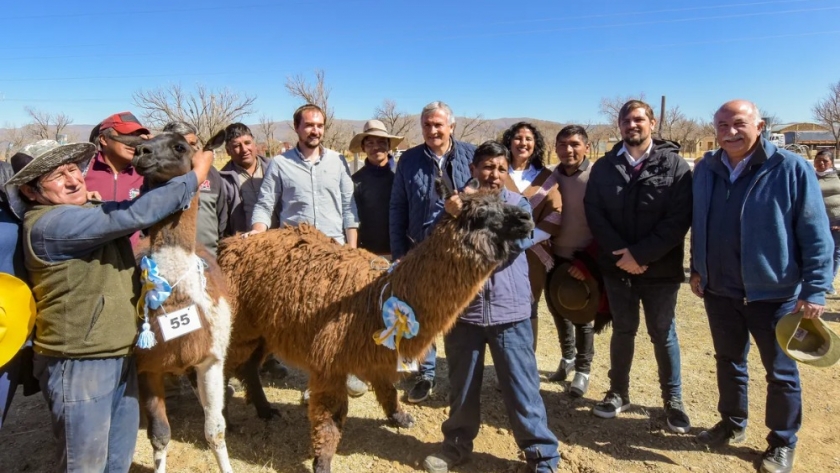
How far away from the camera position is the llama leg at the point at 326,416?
3.12 m

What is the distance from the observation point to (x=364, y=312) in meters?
3.12

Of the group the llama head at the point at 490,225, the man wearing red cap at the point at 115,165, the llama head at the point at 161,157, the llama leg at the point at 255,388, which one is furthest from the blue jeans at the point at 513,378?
the man wearing red cap at the point at 115,165

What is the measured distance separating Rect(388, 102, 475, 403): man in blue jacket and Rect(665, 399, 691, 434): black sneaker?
7.63 feet

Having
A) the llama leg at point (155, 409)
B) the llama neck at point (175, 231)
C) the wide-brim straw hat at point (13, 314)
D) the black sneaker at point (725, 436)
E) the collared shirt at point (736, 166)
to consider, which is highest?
the collared shirt at point (736, 166)

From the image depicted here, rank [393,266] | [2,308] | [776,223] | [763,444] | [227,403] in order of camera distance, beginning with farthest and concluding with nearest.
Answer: [227,403] < [763,444] < [393,266] < [776,223] < [2,308]

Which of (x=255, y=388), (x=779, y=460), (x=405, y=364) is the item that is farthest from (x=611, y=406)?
(x=255, y=388)

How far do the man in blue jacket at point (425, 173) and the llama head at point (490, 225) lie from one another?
0.97 meters

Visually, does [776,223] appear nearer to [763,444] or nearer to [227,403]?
[763,444]

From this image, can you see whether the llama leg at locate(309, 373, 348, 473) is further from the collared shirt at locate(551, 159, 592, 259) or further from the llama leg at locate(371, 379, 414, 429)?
the collared shirt at locate(551, 159, 592, 259)

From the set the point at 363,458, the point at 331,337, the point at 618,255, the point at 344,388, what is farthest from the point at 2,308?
the point at 618,255

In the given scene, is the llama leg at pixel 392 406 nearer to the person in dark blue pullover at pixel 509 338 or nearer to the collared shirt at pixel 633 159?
the person in dark blue pullover at pixel 509 338

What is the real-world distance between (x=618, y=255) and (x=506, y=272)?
3.59 feet

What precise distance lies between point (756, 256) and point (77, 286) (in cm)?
378

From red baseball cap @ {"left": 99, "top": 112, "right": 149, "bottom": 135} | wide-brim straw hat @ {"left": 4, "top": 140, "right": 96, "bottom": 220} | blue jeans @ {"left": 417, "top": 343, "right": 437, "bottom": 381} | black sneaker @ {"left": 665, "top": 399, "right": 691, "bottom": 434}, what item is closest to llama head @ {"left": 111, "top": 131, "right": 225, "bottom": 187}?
wide-brim straw hat @ {"left": 4, "top": 140, "right": 96, "bottom": 220}
